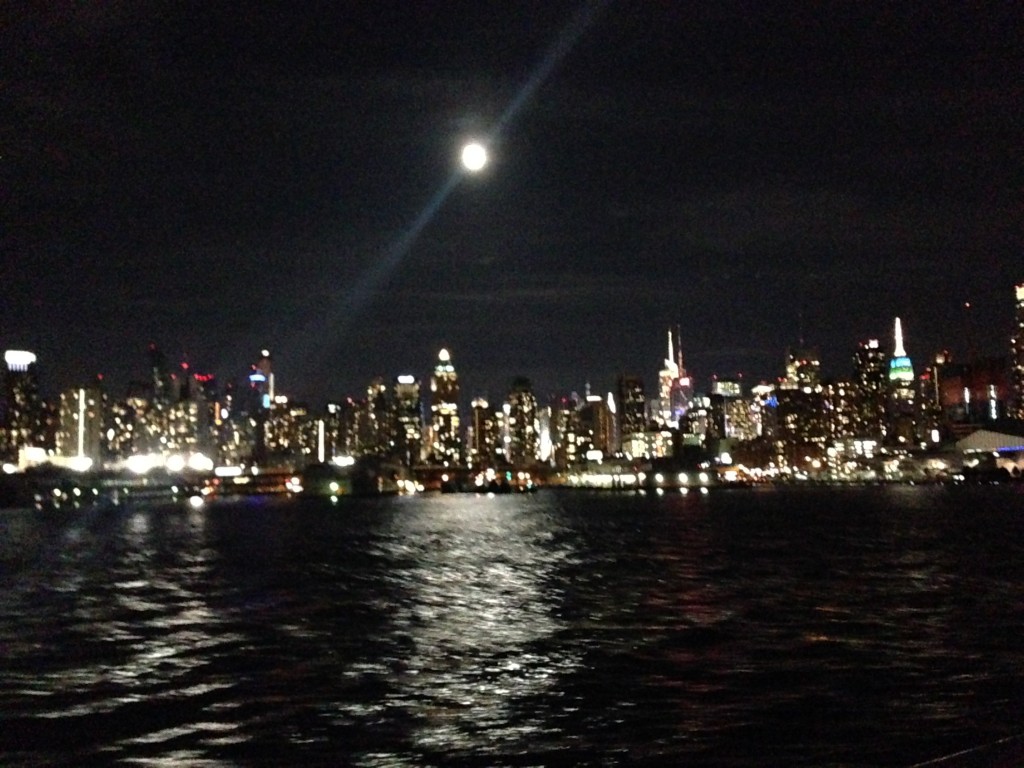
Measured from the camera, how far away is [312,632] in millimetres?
27859

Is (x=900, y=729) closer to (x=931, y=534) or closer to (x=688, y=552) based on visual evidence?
(x=688, y=552)

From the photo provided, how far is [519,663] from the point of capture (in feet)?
73.7

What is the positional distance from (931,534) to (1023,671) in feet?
175

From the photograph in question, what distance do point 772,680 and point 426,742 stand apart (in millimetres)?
6566

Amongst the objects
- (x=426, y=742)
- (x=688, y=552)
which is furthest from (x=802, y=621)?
(x=688, y=552)

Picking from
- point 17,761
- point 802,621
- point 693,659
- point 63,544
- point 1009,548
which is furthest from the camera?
point 63,544

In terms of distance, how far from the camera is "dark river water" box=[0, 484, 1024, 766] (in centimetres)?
1593

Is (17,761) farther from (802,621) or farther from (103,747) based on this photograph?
(802,621)

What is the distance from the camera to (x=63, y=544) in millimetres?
80250

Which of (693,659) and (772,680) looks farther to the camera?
(693,659)

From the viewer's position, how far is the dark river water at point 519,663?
15.9 m

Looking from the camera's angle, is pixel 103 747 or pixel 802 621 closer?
pixel 103 747

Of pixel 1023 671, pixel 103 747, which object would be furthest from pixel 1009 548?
pixel 103 747

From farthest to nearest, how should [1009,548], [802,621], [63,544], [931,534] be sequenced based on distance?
[63,544], [931,534], [1009,548], [802,621]
